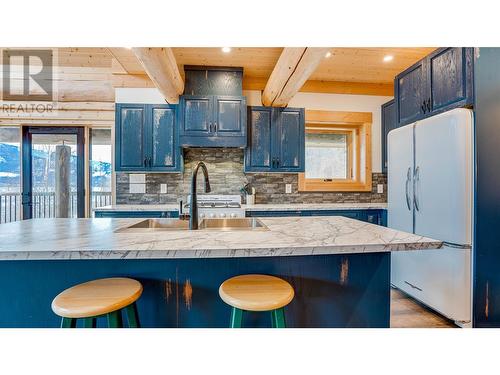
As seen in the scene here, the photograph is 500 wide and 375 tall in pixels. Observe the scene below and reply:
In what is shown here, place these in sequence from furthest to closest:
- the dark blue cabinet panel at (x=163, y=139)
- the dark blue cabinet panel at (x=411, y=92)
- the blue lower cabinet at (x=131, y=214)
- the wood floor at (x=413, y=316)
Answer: the dark blue cabinet panel at (x=163, y=139), the blue lower cabinet at (x=131, y=214), the dark blue cabinet panel at (x=411, y=92), the wood floor at (x=413, y=316)

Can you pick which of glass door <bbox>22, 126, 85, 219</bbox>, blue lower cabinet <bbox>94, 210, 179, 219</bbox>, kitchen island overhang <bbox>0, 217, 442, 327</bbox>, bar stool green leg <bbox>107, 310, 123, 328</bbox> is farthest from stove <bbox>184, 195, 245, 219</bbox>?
glass door <bbox>22, 126, 85, 219</bbox>

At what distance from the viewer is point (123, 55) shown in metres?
2.98

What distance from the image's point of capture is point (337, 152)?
4.04 meters

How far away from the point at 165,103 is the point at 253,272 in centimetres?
269

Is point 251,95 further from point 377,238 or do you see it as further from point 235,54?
point 377,238

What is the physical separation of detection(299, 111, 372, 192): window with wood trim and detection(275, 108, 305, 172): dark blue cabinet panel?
0.34m

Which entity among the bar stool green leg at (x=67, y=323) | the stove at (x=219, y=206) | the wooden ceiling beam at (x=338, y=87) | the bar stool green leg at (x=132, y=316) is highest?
the wooden ceiling beam at (x=338, y=87)

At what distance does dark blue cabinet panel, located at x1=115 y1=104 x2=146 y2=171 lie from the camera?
3234 millimetres

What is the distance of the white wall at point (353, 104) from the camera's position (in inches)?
148

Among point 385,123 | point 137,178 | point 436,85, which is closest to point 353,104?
point 385,123

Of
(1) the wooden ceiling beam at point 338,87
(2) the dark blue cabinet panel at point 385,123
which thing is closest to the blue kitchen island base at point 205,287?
(2) the dark blue cabinet panel at point 385,123

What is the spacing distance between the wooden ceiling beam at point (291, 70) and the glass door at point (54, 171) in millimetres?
3024

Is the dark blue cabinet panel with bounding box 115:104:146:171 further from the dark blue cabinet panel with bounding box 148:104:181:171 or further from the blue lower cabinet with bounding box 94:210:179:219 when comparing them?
the blue lower cabinet with bounding box 94:210:179:219

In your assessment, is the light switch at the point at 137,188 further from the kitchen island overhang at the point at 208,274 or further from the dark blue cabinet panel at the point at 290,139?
the kitchen island overhang at the point at 208,274
